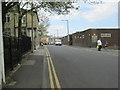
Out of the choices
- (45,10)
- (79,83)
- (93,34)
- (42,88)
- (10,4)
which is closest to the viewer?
(42,88)

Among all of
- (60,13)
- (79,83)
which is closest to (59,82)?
(79,83)

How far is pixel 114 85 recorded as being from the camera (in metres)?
6.59

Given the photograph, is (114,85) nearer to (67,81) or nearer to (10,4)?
(67,81)

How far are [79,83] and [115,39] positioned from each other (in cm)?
3679

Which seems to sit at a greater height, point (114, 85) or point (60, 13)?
point (60, 13)

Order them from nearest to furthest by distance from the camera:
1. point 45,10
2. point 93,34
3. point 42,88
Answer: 1. point 42,88
2. point 45,10
3. point 93,34

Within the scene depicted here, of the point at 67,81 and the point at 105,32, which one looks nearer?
the point at 67,81

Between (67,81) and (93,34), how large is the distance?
112 feet

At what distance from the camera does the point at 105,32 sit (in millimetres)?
41031

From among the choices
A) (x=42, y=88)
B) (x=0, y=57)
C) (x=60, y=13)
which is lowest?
(x=42, y=88)

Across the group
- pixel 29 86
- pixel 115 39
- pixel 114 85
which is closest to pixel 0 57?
pixel 29 86

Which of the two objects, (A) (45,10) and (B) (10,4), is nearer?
(B) (10,4)

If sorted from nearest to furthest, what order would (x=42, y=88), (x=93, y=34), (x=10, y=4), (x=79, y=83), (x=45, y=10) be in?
(x=42, y=88)
(x=79, y=83)
(x=10, y=4)
(x=45, y=10)
(x=93, y=34)

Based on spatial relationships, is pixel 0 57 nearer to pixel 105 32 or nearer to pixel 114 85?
pixel 114 85
